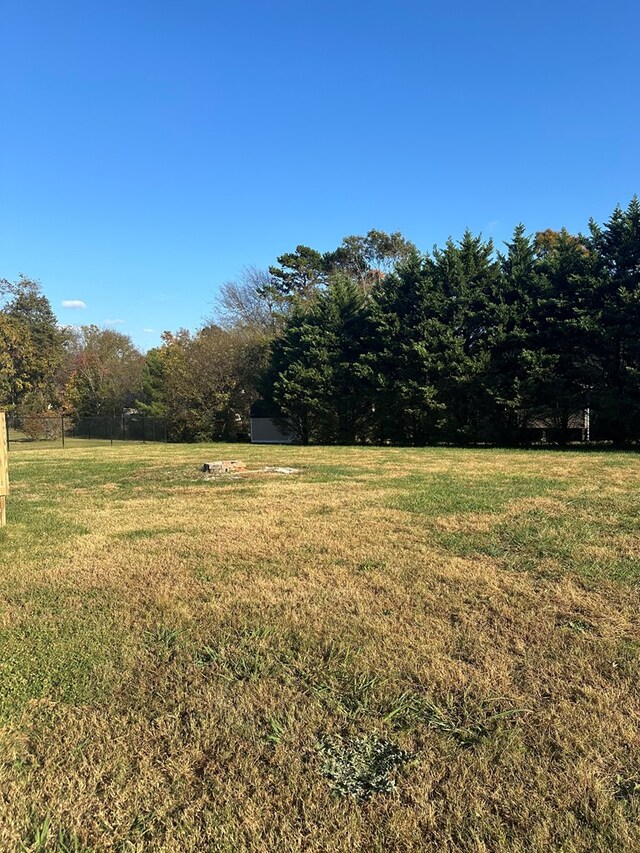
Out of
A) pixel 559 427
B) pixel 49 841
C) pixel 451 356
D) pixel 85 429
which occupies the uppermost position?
pixel 451 356

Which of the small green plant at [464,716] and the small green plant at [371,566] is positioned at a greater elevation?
the small green plant at [371,566]

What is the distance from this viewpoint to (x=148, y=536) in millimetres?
5363

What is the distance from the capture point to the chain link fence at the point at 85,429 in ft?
91.7

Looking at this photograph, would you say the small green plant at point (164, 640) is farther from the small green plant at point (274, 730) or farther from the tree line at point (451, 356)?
the tree line at point (451, 356)

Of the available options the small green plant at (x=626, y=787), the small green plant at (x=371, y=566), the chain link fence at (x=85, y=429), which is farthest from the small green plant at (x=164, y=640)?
the chain link fence at (x=85, y=429)

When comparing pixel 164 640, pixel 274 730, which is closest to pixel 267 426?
pixel 164 640

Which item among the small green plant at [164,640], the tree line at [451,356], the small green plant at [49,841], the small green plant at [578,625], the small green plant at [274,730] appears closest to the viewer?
the small green plant at [49,841]

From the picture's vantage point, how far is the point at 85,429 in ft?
101

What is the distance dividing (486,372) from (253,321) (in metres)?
21.6

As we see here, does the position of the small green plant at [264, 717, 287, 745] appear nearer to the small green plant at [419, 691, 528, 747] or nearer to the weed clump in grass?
the weed clump in grass

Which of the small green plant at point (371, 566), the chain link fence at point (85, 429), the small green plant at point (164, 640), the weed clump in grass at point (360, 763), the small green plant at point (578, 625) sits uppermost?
the chain link fence at point (85, 429)

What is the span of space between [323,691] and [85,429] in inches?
1240

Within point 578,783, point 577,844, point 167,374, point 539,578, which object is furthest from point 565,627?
point 167,374

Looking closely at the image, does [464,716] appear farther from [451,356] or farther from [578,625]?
[451,356]
